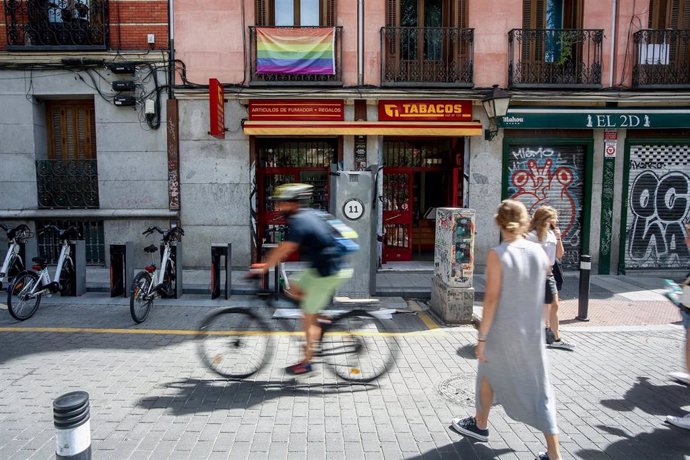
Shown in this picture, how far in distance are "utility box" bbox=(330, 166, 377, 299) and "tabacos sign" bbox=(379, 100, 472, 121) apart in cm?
326

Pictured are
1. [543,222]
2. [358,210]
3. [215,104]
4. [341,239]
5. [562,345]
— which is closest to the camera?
[341,239]

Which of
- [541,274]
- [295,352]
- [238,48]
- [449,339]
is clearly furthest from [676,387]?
[238,48]

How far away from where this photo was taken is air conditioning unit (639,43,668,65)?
36.1 ft

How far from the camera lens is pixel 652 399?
4422 millimetres

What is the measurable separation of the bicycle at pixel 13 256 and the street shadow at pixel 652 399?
30.4ft

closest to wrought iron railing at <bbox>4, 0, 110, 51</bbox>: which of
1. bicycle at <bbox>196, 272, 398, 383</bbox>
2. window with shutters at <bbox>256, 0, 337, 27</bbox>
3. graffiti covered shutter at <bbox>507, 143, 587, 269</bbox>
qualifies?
window with shutters at <bbox>256, 0, 337, 27</bbox>

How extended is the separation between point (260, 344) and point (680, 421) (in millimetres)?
3843

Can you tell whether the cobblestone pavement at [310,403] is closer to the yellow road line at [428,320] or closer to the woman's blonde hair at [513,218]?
the yellow road line at [428,320]

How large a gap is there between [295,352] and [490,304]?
2.96m

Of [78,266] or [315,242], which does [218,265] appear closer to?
[78,266]

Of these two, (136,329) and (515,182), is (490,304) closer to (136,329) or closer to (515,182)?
(136,329)

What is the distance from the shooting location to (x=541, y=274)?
3.16 meters

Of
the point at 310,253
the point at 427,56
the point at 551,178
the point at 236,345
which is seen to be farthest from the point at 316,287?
the point at 551,178

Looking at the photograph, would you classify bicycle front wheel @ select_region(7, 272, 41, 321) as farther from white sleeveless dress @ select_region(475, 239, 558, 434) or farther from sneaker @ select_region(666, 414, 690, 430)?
sneaker @ select_region(666, 414, 690, 430)
